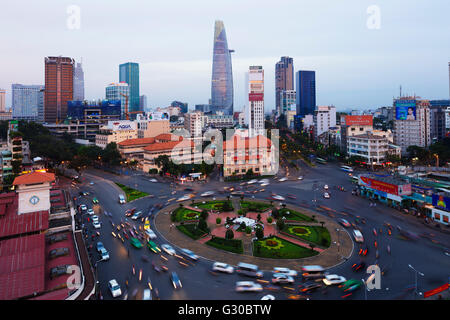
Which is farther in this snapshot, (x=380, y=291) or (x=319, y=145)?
(x=319, y=145)

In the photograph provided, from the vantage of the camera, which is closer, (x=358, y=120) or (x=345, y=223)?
(x=345, y=223)

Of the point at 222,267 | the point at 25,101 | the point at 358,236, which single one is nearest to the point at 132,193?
the point at 222,267

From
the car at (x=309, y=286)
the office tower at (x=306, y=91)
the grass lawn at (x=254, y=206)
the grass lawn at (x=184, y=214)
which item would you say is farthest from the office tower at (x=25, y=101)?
the car at (x=309, y=286)

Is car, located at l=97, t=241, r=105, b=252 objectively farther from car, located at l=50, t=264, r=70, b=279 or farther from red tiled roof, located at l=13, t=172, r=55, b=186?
red tiled roof, located at l=13, t=172, r=55, b=186

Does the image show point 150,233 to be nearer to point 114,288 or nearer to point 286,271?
point 114,288

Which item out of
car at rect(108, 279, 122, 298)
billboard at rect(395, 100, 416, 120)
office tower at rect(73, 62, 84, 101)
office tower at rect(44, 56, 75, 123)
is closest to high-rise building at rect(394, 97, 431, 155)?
billboard at rect(395, 100, 416, 120)

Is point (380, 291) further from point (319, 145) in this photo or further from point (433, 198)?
point (319, 145)

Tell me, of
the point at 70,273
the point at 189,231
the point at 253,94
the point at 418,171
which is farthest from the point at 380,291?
the point at 253,94

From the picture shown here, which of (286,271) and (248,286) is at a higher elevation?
(286,271)
